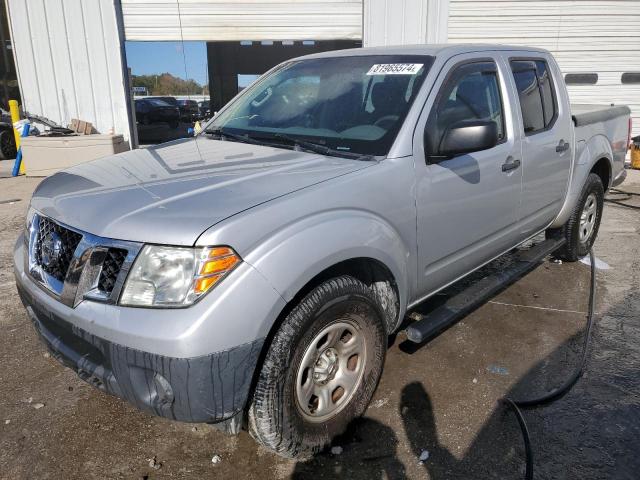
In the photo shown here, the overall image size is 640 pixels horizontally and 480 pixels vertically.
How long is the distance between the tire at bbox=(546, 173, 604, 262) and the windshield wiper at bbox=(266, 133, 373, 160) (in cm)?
282

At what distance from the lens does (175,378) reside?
1.84 meters

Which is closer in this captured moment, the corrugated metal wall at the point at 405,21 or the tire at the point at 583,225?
the tire at the point at 583,225

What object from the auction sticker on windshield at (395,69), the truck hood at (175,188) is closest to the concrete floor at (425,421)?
the truck hood at (175,188)

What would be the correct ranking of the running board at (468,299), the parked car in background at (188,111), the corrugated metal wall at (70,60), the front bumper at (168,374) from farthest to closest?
the parked car in background at (188,111)
the corrugated metal wall at (70,60)
the running board at (468,299)
the front bumper at (168,374)

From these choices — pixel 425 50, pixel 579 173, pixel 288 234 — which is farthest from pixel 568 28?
pixel 288 234

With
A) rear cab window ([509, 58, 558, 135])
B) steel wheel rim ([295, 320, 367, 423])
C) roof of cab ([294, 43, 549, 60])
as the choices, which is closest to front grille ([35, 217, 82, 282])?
steel wheel rim ([295, 320, 367, 423])

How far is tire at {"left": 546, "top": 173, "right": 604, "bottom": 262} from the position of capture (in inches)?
181

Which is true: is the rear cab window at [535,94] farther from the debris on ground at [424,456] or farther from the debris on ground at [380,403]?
the debris on ground at [424,456]

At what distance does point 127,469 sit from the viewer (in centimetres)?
237

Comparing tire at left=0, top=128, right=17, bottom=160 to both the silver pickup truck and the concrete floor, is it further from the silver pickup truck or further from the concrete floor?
the silver pickup truck

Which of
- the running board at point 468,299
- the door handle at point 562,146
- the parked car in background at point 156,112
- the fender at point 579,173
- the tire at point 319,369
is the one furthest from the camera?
the parked car in background at point 156,112

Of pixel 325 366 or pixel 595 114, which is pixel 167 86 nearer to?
pixel 595 114

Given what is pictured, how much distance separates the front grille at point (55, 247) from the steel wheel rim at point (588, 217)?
14.0 ft

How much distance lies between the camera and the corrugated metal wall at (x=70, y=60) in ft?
32.7
